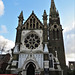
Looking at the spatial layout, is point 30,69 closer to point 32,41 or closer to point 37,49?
point 37,49

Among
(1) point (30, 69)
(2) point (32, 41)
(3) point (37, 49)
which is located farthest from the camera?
(2) point (32, 41)

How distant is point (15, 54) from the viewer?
66.9 feet

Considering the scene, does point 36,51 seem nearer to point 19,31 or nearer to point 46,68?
point 46,68

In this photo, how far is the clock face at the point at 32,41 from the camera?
70.4 feet

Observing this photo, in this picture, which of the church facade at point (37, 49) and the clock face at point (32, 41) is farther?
the clock face at point (32, 41)

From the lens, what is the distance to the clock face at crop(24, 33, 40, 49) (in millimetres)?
21450

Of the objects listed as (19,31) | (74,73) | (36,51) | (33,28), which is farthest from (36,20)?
(74,73)

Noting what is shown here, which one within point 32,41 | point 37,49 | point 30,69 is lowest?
point 30,69

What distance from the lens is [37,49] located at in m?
20.6

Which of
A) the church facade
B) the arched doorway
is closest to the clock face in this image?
the church facade

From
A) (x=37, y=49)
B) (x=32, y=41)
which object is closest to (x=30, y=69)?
(x=37, y=49)

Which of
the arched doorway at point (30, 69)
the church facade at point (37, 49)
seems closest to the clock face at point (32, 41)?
the church facade at point (37, 49)

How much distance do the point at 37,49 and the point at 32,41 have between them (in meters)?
2.54

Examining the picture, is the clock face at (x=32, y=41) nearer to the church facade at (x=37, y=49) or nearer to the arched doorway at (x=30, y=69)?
the church facade at (x=37, y=49)
